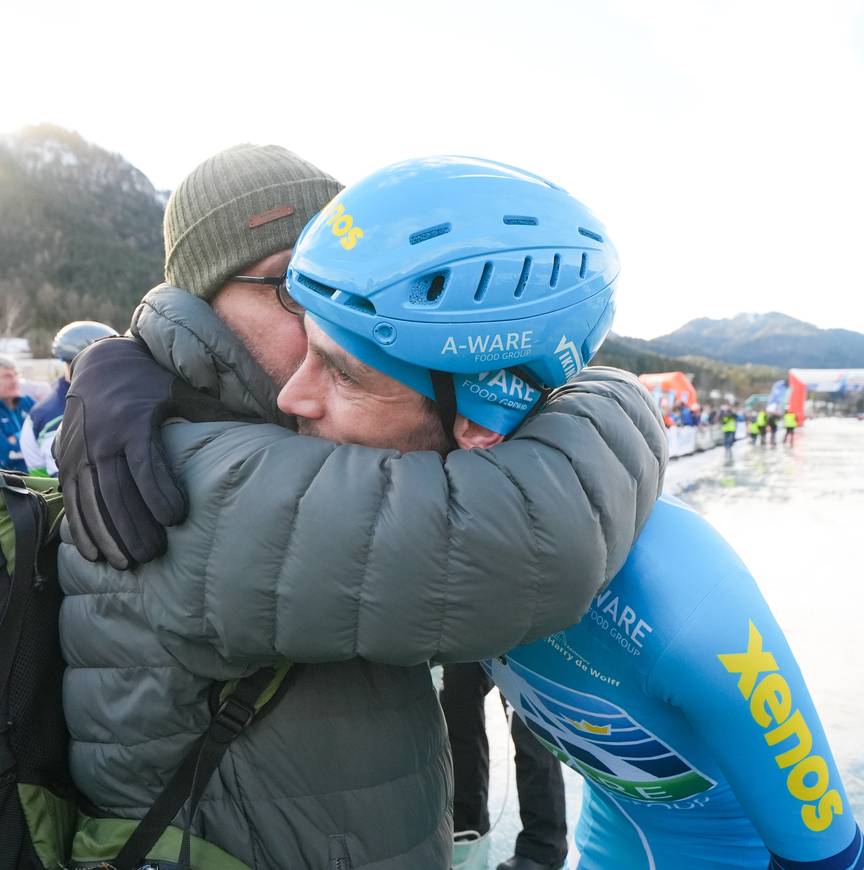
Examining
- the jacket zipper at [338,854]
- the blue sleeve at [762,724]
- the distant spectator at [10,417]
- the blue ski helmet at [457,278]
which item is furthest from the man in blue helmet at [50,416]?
the blue sleeve at [762,724]

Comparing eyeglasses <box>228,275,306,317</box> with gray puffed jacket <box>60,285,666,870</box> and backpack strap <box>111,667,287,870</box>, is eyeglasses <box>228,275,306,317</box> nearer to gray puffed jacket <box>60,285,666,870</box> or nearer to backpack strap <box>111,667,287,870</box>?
gray puffed jacket <box>60,285,666,870</box>

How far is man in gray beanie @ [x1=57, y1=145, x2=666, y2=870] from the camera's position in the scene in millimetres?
1034

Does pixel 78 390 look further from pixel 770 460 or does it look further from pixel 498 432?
pixel 770 460

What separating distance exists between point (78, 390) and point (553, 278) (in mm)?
890

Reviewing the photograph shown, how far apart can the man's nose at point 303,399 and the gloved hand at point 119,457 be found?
19cm

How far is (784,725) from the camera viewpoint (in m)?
1.20

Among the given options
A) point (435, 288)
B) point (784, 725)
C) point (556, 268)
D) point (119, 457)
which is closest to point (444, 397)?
point (435, 288)

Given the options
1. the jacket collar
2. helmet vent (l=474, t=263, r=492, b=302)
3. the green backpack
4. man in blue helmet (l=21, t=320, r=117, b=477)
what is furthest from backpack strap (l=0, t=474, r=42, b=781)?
man in blue helmet (l=21, t=320, r=117, b=477)

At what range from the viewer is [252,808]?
1.20 m

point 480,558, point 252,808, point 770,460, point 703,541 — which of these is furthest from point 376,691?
point 770,460

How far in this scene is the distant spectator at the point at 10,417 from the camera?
6500 millimetres

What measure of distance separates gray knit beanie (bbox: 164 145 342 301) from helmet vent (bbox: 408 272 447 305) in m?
0.73

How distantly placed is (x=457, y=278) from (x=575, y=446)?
349mm

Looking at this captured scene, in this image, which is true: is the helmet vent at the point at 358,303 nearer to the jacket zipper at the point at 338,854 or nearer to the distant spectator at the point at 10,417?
the jacket zipper at the point at 338,854
